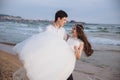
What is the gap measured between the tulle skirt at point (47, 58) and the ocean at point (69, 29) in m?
0.68

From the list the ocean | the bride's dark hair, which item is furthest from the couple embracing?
the ocean

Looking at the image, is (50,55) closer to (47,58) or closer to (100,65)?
(47,58)

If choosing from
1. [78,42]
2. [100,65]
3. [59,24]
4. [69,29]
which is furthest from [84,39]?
[100,65]

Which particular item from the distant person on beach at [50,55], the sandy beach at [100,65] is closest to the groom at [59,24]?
the distant person on beach at [50,55]

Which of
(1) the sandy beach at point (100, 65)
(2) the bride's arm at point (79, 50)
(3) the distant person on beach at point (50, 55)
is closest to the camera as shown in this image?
(2) the bride's arm at point (79, 50)

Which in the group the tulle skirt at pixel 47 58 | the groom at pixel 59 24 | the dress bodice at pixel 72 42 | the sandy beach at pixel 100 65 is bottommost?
the sandy beach at pixel 100 65

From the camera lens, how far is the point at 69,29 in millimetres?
3320

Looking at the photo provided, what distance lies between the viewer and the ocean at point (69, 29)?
11.4ft

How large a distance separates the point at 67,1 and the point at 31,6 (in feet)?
1.60

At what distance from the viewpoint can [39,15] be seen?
3.63m

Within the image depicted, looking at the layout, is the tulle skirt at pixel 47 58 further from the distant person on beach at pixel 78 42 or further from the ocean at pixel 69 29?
the ocean at pixel 69 29

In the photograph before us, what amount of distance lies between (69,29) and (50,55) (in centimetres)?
76

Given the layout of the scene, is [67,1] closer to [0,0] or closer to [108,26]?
[108,26]

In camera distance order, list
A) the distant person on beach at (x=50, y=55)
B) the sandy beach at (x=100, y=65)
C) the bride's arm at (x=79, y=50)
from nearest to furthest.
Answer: the bride's arm at (x=79, y=50), the distant person on beach at (x=50, y=55), the sandy beach at (x=100, y=65)
